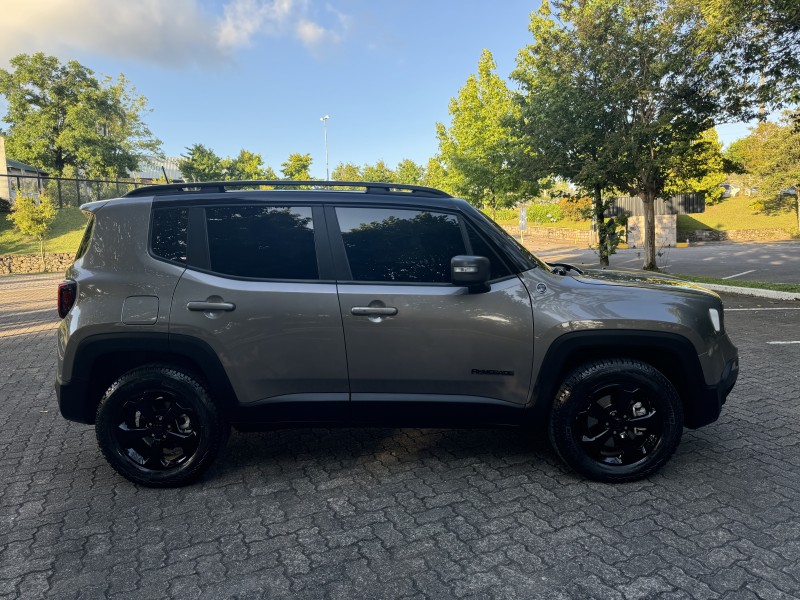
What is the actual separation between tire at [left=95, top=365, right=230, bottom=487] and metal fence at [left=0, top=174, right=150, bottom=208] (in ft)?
104

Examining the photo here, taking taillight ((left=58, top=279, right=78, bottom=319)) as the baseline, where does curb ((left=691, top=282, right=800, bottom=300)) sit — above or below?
below

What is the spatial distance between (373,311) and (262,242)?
2.67 ft

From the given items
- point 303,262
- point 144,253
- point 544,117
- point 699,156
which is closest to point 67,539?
point 144,253

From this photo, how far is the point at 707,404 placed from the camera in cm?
343

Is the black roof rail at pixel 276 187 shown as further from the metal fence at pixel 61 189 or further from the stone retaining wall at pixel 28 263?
the metal fence at pixel 61 189

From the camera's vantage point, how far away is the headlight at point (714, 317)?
3.46 metres

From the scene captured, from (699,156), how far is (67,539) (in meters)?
16.5

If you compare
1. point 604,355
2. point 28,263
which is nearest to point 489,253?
point 604,355

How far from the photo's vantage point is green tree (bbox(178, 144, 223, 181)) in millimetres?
58375

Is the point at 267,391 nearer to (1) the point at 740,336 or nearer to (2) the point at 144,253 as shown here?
(2) the point at 144,253

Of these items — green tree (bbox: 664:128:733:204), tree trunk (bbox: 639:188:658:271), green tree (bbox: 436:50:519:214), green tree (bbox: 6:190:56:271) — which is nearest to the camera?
green tree (bbox: 664:128:733:204)

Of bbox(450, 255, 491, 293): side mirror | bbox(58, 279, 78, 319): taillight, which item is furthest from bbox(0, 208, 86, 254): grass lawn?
bbox(450, 255, 491, 293): side mirror

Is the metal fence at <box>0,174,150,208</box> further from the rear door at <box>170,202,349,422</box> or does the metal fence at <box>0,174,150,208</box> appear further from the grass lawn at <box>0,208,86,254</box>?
the rear door at <box>170,202,349,422</box>

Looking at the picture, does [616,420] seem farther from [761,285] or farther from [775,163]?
[775,163]
